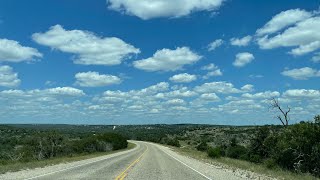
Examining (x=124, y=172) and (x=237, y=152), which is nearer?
(x=124, y=172)

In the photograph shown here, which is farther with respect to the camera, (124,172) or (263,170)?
(263,170)

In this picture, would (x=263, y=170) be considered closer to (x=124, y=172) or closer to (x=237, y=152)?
(x=124, y=172)

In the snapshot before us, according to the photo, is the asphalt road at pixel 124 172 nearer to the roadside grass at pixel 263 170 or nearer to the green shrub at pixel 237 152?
the roadside grass at pixel 263 170

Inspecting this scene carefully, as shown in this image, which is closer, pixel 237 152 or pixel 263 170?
pixel 263 170

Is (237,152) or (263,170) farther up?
(237,152)

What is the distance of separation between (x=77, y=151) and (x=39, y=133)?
707 cm

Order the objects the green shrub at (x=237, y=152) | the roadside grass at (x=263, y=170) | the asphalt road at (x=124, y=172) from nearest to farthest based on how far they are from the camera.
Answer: the asphalt road at (x=124, y=172), the roadside grass at (x=263, y=170), the green shrub at (x=237, y=152)

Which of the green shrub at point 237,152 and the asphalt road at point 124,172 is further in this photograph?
the green shrub at point 237,152

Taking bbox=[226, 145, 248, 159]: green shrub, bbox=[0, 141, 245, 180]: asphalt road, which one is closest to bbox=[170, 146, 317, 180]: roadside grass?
bbox=[0, 141, 245, 180]: asphalt road

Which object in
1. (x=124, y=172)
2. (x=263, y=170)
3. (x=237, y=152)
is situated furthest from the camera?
(x=237, y=152)

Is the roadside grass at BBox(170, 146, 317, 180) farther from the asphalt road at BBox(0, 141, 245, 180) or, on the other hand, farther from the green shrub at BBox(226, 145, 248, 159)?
the green shrub at BBox(226, 145, 248, 159)

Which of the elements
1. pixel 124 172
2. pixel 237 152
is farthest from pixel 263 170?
pixel 237 152

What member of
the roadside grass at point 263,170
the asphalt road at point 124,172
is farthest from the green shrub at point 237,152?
the asphalt road at point 124,172

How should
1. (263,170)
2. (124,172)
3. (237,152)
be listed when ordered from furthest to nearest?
(237,152) < (263,170) < (124,172)
